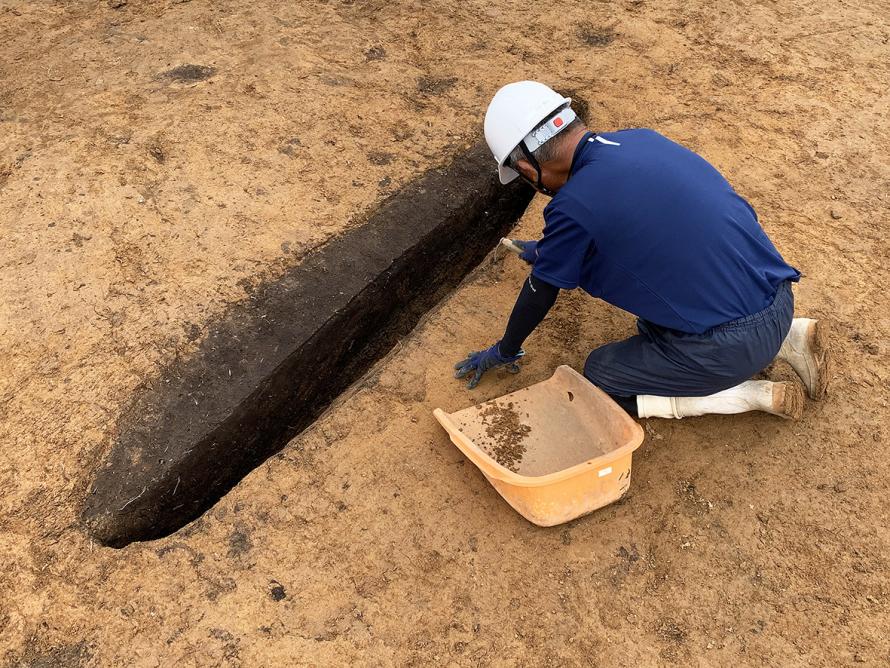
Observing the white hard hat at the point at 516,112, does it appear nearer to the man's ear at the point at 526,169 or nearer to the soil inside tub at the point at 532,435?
the man's ear at the point at 526,169

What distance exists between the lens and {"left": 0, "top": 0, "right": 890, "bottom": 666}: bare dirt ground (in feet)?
8.59

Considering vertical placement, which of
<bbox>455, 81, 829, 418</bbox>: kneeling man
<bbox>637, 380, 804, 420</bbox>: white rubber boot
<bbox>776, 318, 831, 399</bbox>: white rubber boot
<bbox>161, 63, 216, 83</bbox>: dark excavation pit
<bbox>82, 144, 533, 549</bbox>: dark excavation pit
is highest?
<bbox>455, 81, 829, 418</bbox>: kneeling man

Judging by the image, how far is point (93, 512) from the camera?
2869 mm

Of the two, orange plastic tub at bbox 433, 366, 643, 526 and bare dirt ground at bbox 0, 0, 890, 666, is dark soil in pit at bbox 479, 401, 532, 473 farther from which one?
bare dirt ground at bbox 0, 0, 890, 666

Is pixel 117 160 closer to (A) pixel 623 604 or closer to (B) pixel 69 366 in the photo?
(B) pixel 69 366

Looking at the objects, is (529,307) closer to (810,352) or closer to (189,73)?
(810,352)

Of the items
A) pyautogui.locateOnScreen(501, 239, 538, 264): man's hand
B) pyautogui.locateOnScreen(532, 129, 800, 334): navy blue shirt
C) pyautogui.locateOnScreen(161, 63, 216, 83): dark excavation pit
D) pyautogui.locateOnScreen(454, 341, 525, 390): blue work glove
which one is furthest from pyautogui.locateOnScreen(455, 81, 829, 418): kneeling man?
pyautogui.locateOnScreen(161, 63, 216, 83): dark excavation pit

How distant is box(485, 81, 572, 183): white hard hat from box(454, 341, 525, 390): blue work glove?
895 millimetres

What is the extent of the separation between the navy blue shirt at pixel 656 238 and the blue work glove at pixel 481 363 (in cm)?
58

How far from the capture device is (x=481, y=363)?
10.7ft

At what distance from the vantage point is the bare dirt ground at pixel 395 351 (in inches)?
103

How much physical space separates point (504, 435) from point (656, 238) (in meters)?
1.13

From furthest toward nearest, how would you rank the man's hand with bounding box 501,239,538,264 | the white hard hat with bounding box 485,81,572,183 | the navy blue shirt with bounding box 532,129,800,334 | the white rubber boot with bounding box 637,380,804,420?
the man's hand with bounding box 501,239,538,264
the white rubber boot with bounding box 637,380,804,420
the white hard hat with bounding box 485,81,572,183
the navy blue shirt with bounding box 532,129,800,334

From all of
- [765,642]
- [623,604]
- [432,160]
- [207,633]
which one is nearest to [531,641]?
[623,604]
